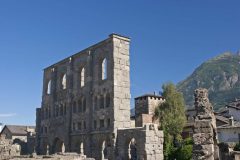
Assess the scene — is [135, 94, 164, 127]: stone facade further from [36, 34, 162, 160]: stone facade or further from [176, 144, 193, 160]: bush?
[176, 144, 193, 160]: bush

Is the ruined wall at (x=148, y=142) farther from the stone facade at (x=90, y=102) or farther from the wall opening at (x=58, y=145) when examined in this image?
the wall opening at (x=58, y=145)

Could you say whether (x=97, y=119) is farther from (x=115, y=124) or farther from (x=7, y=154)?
(x=7, y=154)

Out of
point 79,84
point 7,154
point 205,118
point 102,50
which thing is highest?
point 102,50


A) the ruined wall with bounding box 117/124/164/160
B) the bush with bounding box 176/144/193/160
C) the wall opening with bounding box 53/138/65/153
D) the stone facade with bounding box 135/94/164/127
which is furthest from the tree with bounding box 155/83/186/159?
the wall opening with bounding box 53/138/65/153

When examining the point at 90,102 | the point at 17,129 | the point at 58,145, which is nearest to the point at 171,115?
the point at 90,102

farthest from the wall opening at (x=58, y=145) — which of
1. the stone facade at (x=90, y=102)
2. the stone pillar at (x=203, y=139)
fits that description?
the stone pillar at (x=203, y=139)

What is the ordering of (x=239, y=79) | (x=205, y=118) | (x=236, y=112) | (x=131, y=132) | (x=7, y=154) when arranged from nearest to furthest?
(x=205, y=118)
(x=7, y=154)
(x=131, y=132)
(x=236, y=112)
(x=239, y=79)

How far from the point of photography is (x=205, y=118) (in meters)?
12.7

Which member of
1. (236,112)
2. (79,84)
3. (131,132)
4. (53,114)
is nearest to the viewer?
(131,132)

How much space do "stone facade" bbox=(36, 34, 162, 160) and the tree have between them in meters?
7.37

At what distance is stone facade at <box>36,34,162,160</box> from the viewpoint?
3347 centimetres

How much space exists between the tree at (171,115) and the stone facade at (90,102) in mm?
7373

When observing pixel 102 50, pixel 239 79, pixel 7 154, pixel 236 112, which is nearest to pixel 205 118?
pixel 7 154

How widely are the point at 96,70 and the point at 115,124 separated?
25.1ft
